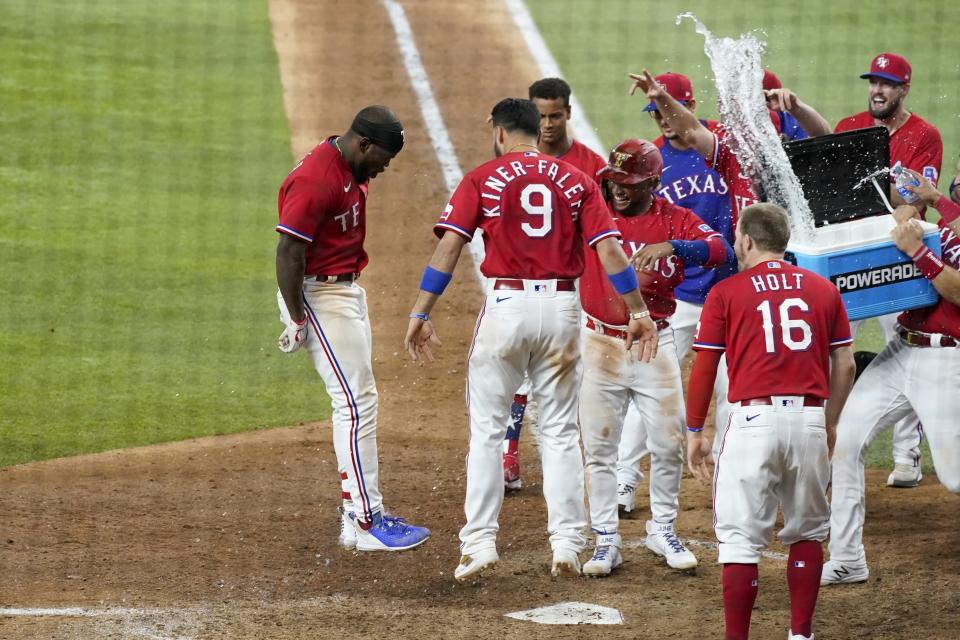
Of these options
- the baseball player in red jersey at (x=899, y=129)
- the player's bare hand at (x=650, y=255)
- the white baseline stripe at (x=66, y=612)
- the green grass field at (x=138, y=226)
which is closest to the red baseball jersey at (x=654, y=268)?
the player's bare hand at (x=650, y=255)

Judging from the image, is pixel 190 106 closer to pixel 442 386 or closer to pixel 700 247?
pixel 442 386

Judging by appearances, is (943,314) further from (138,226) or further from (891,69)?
(138,226)

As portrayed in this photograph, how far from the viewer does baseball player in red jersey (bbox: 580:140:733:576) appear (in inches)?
216

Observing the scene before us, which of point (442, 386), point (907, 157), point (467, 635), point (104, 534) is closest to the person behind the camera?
point (467, 635)

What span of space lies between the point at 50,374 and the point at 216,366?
1.00 meters

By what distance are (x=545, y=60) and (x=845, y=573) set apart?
1004 centimetres

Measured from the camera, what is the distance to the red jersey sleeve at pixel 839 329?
464 cm

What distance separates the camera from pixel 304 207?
18.0ft

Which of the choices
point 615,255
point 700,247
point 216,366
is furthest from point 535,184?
point 216,366

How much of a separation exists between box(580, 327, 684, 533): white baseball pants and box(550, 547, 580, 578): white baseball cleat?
24 centimetres

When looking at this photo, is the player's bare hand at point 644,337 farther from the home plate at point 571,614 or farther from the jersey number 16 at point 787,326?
the home plate at point 571,614

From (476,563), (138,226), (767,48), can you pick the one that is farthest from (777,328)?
(767,48)

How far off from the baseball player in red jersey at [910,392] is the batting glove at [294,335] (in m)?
2.27

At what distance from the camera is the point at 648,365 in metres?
5.51
